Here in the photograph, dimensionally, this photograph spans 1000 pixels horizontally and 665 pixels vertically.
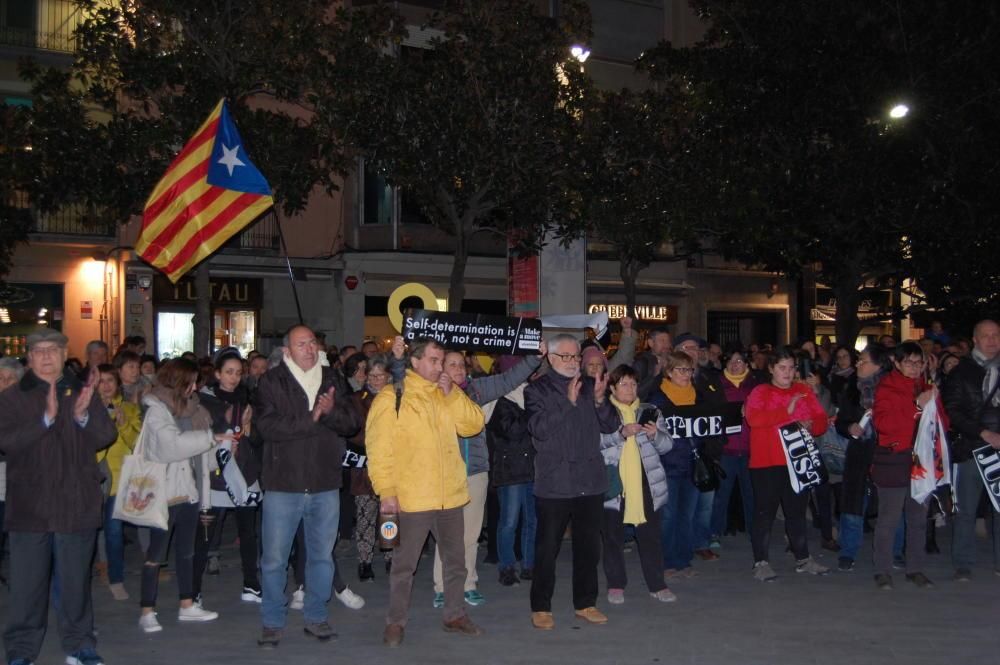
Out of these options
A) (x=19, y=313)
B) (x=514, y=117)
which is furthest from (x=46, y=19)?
(x=514, y=117)

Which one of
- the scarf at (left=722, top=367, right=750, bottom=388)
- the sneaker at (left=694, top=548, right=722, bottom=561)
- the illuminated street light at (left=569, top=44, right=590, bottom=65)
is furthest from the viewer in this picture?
the illuminated street light at (left=569, top=44, right=590, bottom=65)

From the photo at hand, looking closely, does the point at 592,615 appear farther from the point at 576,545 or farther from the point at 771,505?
the point at 771,505

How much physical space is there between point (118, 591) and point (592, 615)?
3778 mm

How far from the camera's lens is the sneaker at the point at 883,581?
29.4 ft

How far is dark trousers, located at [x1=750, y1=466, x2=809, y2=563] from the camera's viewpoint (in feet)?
31.1

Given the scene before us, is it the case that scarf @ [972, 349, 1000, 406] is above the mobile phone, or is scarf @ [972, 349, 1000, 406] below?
above

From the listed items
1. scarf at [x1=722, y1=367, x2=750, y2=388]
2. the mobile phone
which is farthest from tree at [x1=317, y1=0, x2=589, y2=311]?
the mobile phone

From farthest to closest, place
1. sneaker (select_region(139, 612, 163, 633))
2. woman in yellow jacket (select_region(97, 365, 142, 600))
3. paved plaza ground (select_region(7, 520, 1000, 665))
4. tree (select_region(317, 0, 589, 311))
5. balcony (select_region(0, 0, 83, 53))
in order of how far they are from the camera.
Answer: balcony (select_region(0, 0, 83, 53)) < tree (select_region(317, 0, 589, 311)) < woman in yellow jacket (select_region(97, 365, 142, 600)) < sneaker (select_region(139, 612, 163, 633)) < paved plaza ground (select_region(7, 520, 1000, 665))

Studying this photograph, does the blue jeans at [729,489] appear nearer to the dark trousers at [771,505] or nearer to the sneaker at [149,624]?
the dark trousers at [771,505]

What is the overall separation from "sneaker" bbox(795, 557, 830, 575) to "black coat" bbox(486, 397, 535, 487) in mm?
2419

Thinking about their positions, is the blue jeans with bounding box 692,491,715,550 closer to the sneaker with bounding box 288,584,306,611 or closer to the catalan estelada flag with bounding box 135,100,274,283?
the sneaker with bounding box 288,584,306,611

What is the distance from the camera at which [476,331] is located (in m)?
7.85

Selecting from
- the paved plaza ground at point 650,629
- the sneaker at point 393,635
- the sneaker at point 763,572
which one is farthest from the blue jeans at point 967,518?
the sneaker at point 393,635

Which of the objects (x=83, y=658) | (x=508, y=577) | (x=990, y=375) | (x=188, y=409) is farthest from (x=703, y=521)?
(x=83, y=658)
